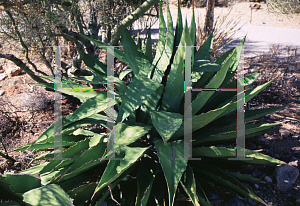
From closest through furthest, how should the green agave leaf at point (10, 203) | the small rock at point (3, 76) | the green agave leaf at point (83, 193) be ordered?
1. the green agave leaf at point (10, 203)
2. the green agave leaf at point (83, 193)
3. the small rock at point (3, 76)

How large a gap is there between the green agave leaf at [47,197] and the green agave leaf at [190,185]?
2.07 feet

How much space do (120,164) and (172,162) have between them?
0.94 feet

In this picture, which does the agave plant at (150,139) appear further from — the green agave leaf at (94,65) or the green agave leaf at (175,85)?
the green agave leaf at (94,65)

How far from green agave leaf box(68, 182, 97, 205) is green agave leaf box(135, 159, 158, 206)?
0.92 feet

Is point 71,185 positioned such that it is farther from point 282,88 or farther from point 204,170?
point 282,88

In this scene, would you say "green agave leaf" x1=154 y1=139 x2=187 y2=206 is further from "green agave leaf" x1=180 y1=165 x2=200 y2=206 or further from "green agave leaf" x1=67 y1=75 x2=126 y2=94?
"green agave leaf" x1=67 y1=75 x2=126 y2=94

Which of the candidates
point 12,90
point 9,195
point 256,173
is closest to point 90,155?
point 9,195

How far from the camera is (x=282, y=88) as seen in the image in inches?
132

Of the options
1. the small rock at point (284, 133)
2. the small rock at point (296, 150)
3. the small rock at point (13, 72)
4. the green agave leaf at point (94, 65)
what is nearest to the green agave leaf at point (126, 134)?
the green agave leaf at point (94, 65)

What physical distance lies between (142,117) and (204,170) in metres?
0.56

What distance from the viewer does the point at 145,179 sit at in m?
1.48

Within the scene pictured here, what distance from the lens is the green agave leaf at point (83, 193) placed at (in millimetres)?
1434

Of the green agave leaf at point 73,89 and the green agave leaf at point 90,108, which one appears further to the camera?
the green agave leaf at point 73,89

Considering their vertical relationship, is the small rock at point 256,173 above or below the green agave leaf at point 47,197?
below
